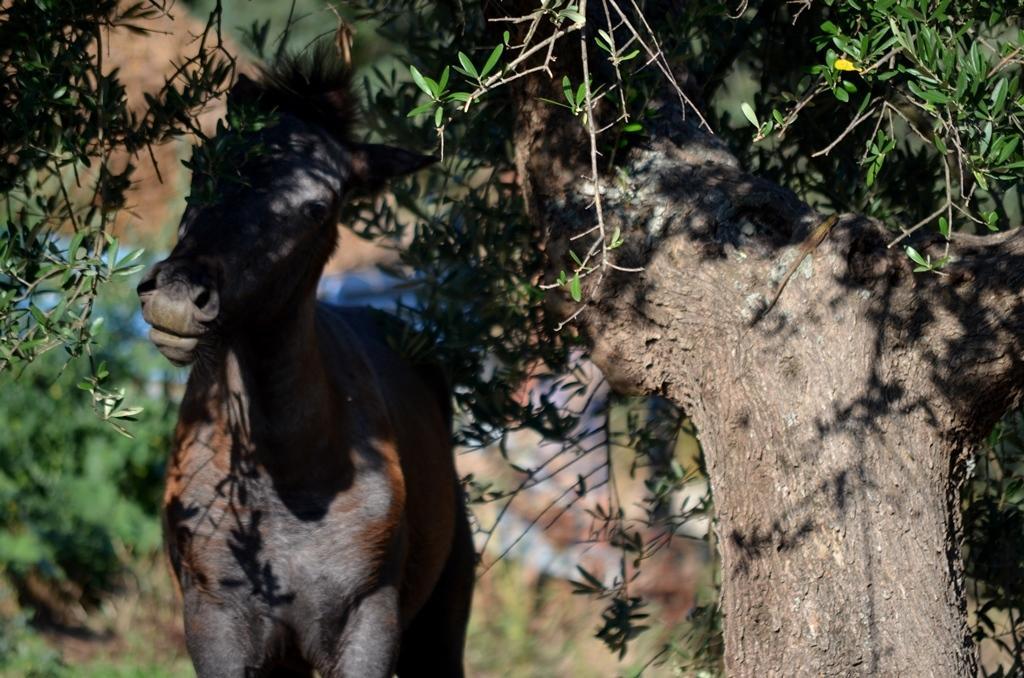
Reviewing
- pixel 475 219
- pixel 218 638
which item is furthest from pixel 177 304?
pixel 475 219

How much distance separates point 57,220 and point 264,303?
2.21 ft

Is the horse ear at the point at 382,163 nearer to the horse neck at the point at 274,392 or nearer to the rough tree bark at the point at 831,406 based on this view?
the horse neck at the point at 274,392

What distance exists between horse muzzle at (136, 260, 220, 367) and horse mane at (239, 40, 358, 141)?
90 centimetres

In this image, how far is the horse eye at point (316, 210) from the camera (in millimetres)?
3261

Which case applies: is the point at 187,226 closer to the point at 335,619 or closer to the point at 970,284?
the point at 335,619

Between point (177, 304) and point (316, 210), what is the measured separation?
62 centimetres

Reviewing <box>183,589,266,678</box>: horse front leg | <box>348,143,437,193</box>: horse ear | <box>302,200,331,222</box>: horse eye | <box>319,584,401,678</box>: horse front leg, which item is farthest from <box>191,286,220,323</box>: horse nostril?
<box>319,584,401,678</box>: horse front leg

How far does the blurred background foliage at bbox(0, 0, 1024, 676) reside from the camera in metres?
2.78

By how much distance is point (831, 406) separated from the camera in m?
2.85

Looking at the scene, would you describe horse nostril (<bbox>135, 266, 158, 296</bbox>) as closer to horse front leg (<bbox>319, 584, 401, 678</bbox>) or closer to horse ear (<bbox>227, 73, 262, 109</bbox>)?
horse ear (<bbox>227, 73, 262, 109</bbox>)

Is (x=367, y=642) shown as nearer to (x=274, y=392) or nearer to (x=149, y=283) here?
(x=274, y=392)

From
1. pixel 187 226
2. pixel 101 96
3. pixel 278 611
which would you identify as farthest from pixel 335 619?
pixel 101 96

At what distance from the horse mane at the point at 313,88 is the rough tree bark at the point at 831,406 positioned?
1.11 meters

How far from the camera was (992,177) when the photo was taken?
2.59 m
